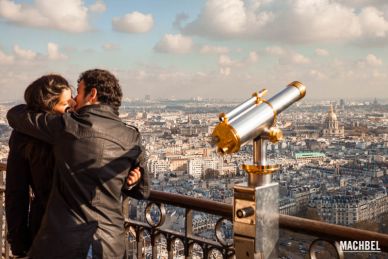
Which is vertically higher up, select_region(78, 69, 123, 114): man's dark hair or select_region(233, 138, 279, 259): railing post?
select_region(78, 69, 123, 114): man's dark hair

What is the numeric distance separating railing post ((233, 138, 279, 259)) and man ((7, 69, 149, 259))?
0.62m

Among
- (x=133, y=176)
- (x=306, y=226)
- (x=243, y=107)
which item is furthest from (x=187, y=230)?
(x=243, y=107)

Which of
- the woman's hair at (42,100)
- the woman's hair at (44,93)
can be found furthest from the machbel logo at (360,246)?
the woman's hair at (44,93)

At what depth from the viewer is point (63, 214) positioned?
1940mm

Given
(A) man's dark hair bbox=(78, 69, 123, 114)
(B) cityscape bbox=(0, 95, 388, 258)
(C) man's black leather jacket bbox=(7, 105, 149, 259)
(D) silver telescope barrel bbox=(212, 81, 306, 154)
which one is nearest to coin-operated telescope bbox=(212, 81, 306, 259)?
(D) silver telescope barrel bbox=(212, 81, 306, 154)

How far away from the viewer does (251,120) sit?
1.55 metres

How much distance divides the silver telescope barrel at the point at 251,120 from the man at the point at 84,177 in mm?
Answer: 628

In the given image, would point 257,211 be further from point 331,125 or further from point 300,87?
point 331,125

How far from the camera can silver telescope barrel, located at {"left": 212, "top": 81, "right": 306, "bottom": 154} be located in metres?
1.50

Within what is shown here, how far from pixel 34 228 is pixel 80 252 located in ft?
1.22

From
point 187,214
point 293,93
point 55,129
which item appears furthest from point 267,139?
point 187,214

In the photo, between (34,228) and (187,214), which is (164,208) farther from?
(34,228)

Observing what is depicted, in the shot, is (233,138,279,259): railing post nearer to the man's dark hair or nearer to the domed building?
the man's dark hair

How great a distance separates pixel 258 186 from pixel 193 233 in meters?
1.12
